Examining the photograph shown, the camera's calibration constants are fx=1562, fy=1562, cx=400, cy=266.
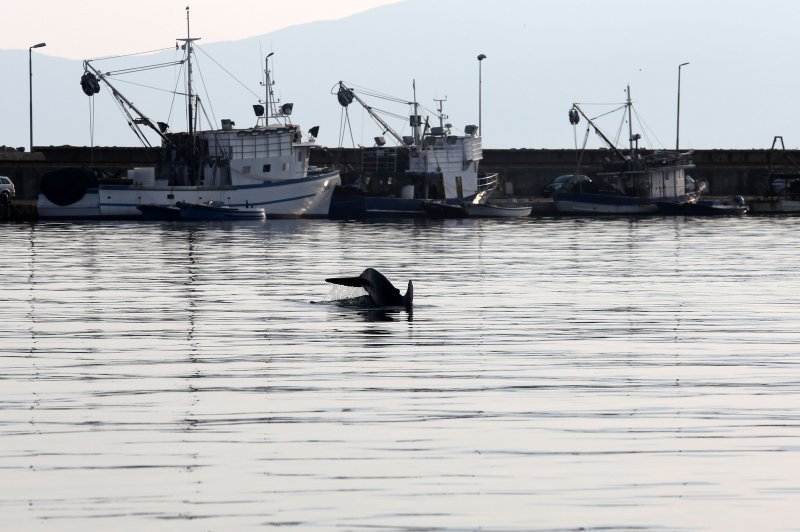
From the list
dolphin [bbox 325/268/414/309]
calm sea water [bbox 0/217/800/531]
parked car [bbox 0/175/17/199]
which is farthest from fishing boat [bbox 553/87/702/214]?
dolphin [bbox 325/268/414/309]

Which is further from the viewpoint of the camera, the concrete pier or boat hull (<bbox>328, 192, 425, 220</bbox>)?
the concrete pier

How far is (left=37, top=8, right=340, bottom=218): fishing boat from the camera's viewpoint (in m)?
110

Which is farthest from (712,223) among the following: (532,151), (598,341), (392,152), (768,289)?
(598,341)

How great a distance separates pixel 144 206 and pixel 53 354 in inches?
3256

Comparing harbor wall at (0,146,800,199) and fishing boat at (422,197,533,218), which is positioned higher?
harbor wall at (0,146,800,199)

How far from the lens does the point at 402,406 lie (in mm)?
20375

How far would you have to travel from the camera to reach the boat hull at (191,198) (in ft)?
362

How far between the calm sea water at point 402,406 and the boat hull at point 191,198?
2508 inches

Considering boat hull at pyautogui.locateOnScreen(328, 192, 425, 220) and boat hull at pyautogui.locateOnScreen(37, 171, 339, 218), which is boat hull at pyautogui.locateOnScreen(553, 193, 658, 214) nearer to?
boat hull at pyautogui.locateOnScreen(328, 192, 425, 220)

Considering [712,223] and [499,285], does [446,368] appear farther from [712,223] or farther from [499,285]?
[712,223]

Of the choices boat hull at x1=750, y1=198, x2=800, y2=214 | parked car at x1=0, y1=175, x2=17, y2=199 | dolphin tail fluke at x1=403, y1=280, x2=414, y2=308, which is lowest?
boat hull at x1=750, y1=198, x2=800, y2=214

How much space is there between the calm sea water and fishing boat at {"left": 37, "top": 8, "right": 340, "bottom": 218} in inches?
2511

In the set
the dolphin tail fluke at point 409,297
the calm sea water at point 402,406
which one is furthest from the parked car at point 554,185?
the dolphin tail fluke at point 409,297

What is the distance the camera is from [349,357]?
85.7 ft
